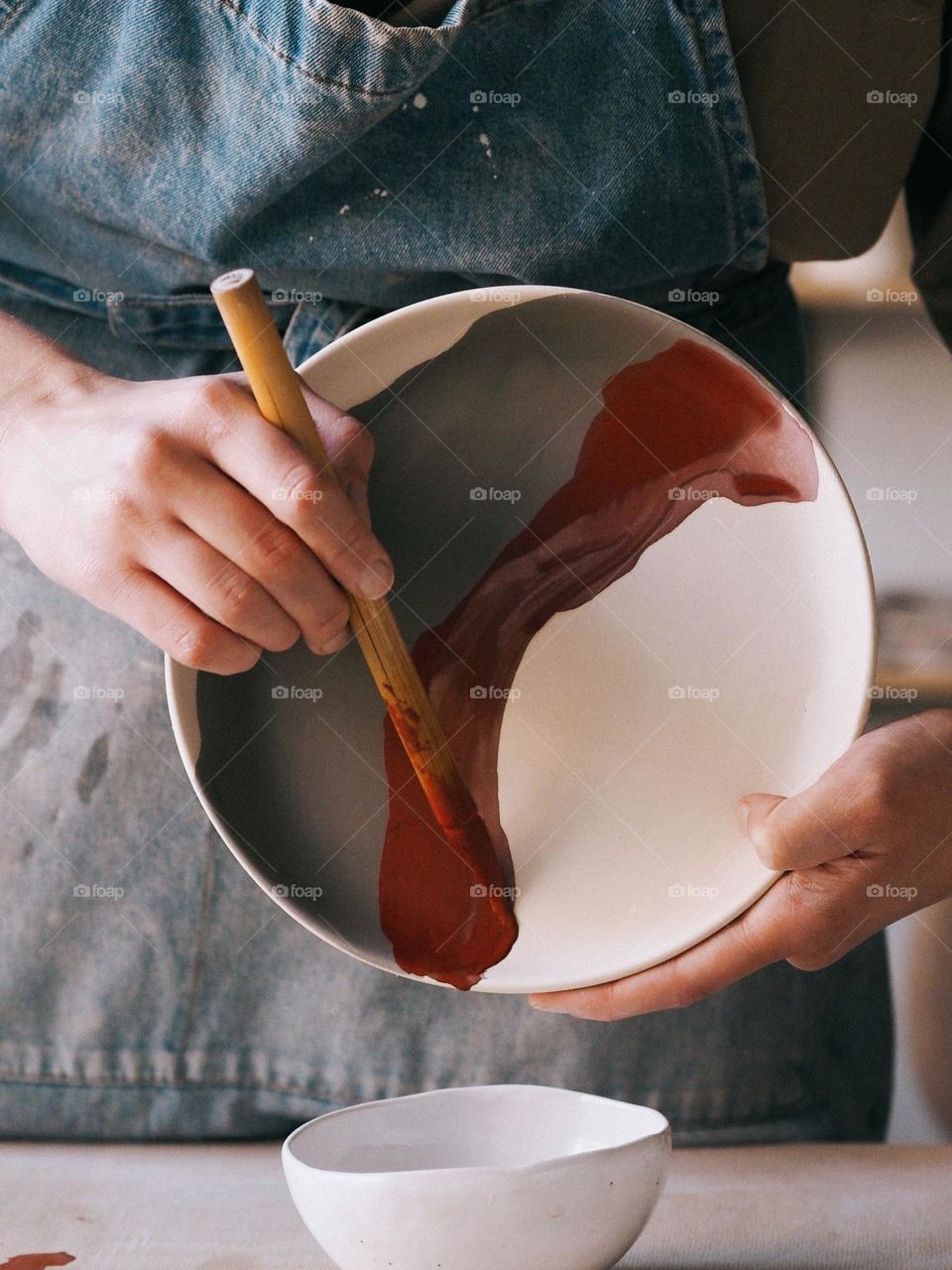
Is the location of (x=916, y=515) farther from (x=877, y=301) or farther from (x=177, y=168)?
(x=177, y=168)

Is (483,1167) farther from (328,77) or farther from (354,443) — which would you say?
(328,77)

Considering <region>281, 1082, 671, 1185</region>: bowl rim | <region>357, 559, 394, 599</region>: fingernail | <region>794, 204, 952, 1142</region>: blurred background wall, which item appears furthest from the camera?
<region>794, 204, 952, 1142</region>: blurred background wall

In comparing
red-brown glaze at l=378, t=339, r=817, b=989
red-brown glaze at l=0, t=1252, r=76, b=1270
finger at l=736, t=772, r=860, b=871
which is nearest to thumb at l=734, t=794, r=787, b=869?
finger at l=736, t=772, r=860, b=871

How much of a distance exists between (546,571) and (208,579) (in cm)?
17

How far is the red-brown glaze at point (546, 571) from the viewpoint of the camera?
19.3 inches

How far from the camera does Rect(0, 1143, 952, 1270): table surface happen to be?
1.42ft

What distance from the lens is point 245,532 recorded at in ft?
Answer: 1.43

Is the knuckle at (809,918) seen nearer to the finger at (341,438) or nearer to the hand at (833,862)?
the hand at (833,862)

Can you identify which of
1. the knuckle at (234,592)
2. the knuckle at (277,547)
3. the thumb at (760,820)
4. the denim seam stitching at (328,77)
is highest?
the denim seam stitching at (328,77)

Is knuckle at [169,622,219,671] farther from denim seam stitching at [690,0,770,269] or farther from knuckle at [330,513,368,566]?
denim seam stitching at [690,0,770,269]

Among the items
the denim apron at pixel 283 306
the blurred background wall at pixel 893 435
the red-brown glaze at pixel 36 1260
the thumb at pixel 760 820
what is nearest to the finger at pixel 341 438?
the denim apron at pixel 283 306

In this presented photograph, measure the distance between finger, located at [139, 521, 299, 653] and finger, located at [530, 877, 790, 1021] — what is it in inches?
8.5

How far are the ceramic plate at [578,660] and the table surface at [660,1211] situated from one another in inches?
4.4

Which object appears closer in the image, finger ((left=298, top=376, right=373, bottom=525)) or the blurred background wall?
finger ((left=298, top=376, right=373, bottom=525))
